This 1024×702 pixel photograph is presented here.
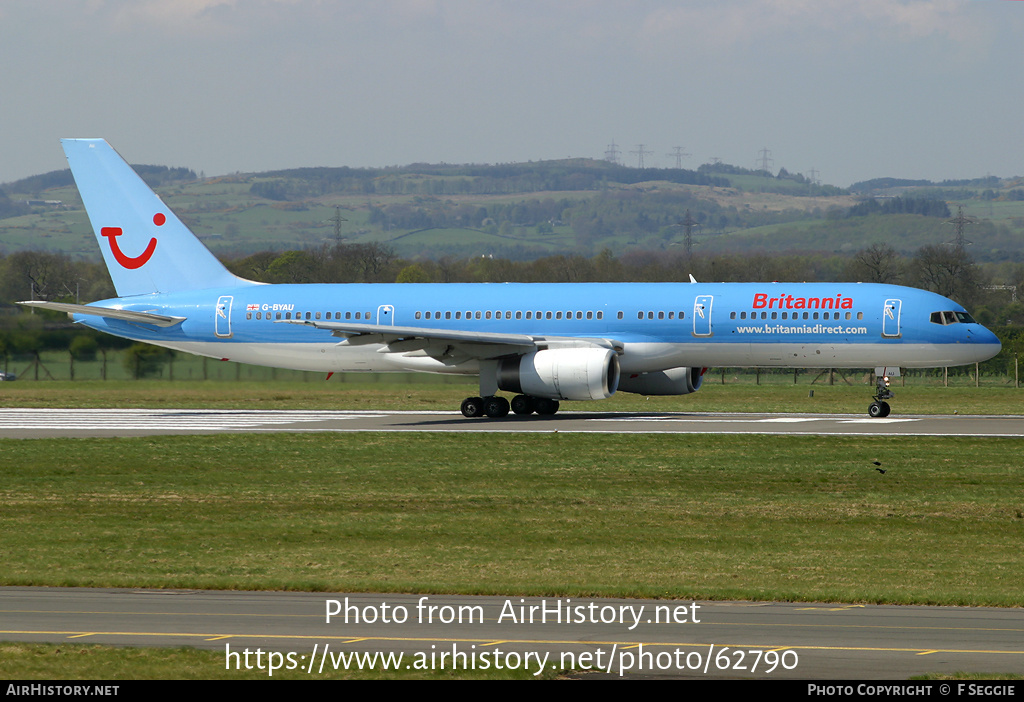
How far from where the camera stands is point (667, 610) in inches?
519

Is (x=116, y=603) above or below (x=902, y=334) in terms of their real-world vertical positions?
below

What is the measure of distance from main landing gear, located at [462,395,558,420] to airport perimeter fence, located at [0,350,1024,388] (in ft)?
42.9

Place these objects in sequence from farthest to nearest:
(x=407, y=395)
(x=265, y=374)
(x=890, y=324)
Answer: (x=265, y=374), (x=407, y=395), (x=890, y=324)

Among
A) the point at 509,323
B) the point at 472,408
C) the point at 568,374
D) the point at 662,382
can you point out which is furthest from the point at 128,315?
the point at 662,382

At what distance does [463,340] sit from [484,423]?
2.74m

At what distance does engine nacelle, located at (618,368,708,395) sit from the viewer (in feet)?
140

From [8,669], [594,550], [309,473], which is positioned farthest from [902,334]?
[8,669]

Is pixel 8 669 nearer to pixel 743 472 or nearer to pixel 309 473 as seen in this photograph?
pixel 309 473

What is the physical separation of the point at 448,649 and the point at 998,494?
48.9 ft

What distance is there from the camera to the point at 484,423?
126 feet

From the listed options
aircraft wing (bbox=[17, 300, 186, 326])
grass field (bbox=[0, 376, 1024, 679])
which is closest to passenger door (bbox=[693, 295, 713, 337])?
grass field (bbox=[0, 376, 1024, 679])

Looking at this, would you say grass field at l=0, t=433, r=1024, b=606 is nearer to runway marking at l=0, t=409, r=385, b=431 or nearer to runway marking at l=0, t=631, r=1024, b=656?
runway marking at l=0, t=631, r=1024, b=656

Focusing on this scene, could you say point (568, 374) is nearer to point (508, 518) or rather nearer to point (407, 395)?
point (508, 518)

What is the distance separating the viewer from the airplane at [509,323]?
38.8 m
